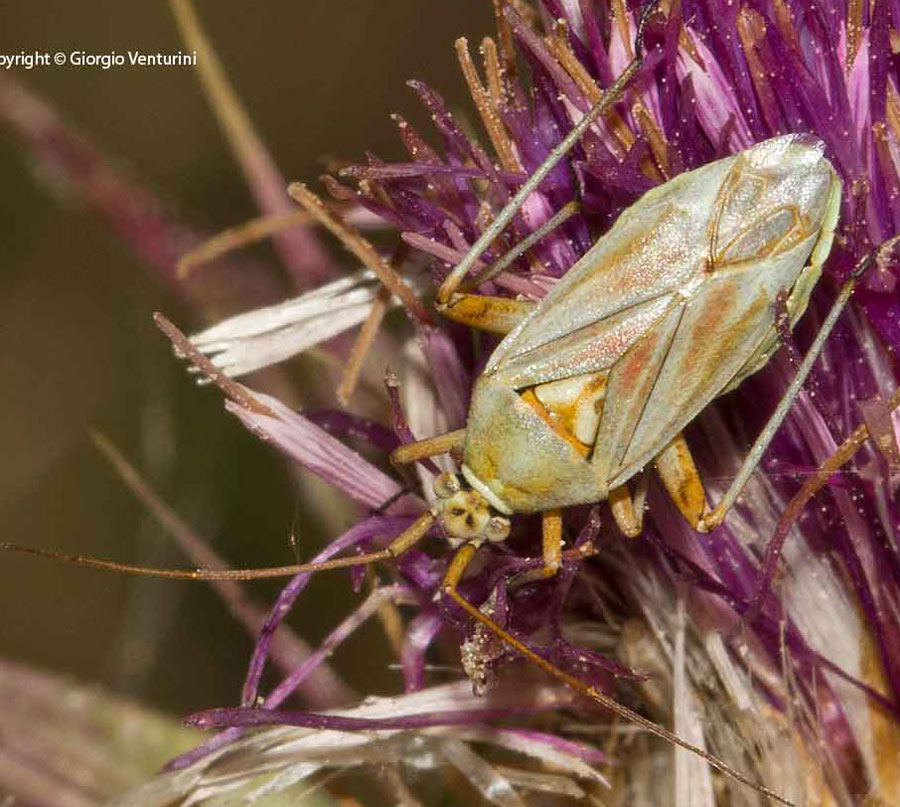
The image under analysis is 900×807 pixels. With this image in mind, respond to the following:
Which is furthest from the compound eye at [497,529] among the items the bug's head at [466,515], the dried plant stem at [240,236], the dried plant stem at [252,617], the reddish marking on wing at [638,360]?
the dried plant stem at [240,236]

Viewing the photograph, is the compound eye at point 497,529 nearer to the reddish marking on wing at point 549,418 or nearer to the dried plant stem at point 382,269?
the reddish marking on wing at point 549,418

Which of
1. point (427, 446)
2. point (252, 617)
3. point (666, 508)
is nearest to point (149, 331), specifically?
point (252, 617)

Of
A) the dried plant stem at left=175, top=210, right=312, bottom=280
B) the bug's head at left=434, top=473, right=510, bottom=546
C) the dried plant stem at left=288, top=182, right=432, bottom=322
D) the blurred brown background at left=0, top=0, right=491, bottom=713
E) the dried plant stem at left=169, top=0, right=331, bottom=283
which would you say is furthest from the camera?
the blurred brown background at left=0, top=0, right=491, bottom=713

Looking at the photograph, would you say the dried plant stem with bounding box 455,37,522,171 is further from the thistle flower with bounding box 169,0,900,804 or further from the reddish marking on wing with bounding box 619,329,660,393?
the reddish marking on wing with bounding box 619,329,660,393

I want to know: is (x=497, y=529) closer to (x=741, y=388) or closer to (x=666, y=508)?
(x=666, y=508)

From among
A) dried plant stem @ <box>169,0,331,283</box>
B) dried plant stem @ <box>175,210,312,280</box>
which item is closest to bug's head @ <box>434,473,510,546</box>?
dried plant stem @ <box>175,210,312,280</box>

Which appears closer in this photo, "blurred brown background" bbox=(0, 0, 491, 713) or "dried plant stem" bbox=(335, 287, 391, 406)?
"dried plant stem" bbox=(335, 287, 391, 406)

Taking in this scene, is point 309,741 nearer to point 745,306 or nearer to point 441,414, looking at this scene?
point 441,414
